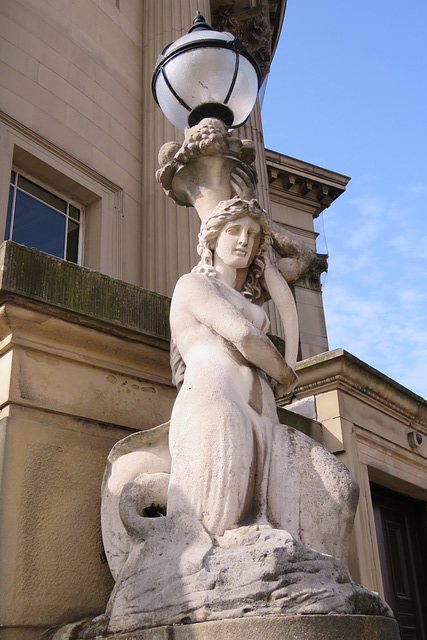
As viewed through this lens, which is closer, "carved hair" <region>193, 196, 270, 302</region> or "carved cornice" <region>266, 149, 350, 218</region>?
"carved hair" <region>193, 196, 270, 302</region>

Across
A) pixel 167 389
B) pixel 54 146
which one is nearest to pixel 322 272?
pixel 54 146

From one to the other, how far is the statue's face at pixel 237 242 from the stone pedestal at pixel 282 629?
6.99 feet

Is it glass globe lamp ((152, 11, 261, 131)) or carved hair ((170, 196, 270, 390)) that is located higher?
glass globe lamp ((152, 11, 261, 131))

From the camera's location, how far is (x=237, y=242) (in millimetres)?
4375

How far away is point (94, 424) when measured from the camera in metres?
4.42

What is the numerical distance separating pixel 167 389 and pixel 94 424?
66cm

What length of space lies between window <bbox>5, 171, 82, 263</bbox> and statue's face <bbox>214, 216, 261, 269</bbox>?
539 centimetres

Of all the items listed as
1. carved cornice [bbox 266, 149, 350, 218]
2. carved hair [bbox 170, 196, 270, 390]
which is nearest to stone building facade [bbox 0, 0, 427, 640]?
carved hair [bbox 170, 196, 270, 390]

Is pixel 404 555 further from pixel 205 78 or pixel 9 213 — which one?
pixel 9 213

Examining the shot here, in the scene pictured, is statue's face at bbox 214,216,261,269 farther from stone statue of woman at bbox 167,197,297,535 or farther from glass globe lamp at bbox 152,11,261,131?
glass globe lamp at bbox 152,11,261,131

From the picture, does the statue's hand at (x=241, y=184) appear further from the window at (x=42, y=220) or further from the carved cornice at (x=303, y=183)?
the carved cornice at (x=303, y=183)

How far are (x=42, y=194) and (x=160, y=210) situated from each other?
173 cm

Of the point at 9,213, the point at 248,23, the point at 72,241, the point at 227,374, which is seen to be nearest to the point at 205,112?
the point at 227,374

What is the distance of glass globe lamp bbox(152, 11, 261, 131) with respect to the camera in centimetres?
536
